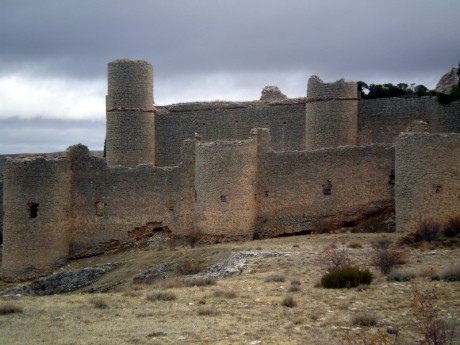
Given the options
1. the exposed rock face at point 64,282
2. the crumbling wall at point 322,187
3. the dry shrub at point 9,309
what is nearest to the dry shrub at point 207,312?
the dry shrub at point 9,309

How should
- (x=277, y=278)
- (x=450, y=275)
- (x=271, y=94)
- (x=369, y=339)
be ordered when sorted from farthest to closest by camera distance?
(x=271, y=94) → (x=277, y=278) → (x=450, y=275) → (x=369, y=339)

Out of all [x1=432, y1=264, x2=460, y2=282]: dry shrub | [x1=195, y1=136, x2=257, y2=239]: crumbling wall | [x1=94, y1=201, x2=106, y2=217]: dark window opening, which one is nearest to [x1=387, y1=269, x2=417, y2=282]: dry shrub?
[x1=432, y1=264, x2=460, y2=282]: dry shrub

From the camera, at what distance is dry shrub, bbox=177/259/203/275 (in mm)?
18898

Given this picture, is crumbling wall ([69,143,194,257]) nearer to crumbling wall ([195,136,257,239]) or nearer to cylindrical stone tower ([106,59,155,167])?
crumbling wall ([195,136,257,239])

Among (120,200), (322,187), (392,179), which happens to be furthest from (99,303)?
(120,200)

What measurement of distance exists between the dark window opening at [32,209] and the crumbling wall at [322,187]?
7.51 metres

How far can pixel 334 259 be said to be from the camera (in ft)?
50.0

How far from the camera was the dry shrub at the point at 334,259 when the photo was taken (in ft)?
47.9

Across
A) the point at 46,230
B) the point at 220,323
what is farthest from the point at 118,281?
the point at 220,323

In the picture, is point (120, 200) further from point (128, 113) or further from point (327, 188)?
point (327, 188)

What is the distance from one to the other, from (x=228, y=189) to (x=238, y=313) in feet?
38.8

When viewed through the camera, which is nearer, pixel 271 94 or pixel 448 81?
pixel 448 81

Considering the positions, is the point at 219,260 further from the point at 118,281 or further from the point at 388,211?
the point at 388,211

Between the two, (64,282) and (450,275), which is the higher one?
(450,275)
